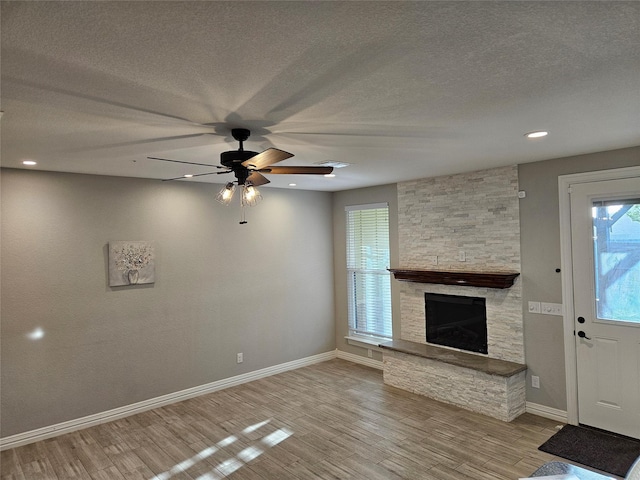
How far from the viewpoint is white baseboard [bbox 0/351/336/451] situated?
3943 millimetres

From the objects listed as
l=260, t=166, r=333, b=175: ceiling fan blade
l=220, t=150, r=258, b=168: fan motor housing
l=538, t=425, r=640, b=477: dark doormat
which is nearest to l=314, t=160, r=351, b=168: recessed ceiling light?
l=260, t=166, r=333, b=175: ceiling fan blade

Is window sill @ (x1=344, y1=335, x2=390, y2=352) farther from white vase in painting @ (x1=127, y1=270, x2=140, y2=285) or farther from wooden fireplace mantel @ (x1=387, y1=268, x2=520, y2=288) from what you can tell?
white vase in painting @ (x1=127, y1=270, x2=140, y2=285)

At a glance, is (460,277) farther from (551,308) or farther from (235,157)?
(235,157)

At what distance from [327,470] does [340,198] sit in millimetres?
4045

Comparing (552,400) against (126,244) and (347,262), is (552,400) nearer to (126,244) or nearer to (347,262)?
(347,262)

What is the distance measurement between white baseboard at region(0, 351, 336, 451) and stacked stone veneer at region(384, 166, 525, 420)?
61.7 inches

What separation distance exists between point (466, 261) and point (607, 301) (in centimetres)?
144

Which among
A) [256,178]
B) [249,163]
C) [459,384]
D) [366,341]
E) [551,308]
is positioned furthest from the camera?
[366,341]

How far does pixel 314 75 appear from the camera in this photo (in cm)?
190

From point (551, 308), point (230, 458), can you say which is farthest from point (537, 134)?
point (230, 458)

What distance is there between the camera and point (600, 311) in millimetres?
Answer: 3836

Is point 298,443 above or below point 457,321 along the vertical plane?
below

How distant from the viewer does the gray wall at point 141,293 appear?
157 inches

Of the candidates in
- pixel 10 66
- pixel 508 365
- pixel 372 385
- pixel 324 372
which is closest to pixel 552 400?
pixel 508 365
